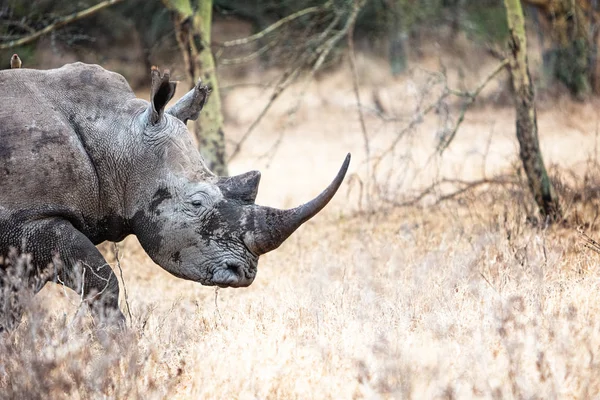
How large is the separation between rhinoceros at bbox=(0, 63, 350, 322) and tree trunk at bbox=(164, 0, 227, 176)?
11.2 feet

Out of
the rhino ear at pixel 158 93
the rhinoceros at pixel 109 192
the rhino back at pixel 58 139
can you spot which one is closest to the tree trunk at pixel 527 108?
the rhinoceros at pixel 109 192

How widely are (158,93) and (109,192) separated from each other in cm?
71

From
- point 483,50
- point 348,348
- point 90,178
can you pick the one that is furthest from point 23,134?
point 483,50

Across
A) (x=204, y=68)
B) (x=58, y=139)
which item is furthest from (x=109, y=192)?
(x=204, y=68)

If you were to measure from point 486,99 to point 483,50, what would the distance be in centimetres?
257

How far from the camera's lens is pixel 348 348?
523 cm

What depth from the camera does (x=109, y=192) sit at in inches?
244

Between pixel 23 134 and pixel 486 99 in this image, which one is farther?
pixel 486 99

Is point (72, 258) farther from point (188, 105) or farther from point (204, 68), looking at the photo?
point (204, 68)

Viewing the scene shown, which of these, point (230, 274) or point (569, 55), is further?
point (569, 55)

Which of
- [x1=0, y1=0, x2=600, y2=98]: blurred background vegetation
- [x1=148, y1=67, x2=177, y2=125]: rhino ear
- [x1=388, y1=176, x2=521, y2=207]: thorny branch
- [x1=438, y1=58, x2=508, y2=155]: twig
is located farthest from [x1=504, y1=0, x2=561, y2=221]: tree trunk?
[x1=0, y1=0, x2=600, y2=98]: blurred background vegetation

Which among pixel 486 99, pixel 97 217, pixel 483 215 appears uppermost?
pixel 486 99

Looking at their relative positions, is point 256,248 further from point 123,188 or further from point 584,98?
point 584,98

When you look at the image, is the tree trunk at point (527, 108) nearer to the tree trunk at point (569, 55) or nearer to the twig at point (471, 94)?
the twig at point (471, 94)
